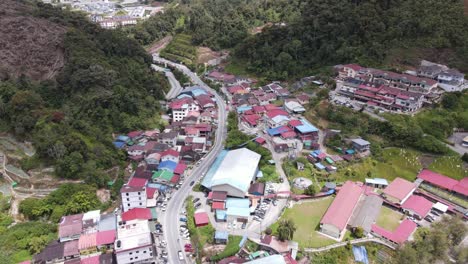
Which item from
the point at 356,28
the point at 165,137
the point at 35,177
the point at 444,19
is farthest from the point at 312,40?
the point at 35,177

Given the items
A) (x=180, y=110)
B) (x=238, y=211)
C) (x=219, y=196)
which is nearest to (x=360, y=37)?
(x=180, y=110)

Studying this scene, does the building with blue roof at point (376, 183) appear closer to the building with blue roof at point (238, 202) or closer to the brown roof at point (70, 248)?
the building with blue roof at point (238, 202)

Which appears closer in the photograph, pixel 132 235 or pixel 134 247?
pixel 134 247

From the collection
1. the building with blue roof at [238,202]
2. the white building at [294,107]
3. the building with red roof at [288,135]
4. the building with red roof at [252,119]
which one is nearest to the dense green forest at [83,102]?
the building with red roof at [252,119]

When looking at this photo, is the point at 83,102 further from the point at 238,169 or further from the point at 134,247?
the point at 134,247

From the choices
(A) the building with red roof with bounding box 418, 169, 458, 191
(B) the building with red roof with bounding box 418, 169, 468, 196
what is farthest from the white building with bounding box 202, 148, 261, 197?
(B) the building with red roof with bounding box 418, 169, 468, 196

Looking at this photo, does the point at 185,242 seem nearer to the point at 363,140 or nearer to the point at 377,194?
the point at 377,194
